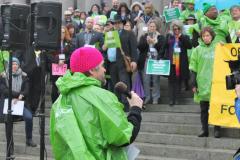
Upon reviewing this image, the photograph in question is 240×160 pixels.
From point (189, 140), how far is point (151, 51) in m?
2.57

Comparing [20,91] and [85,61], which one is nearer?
[85,61]

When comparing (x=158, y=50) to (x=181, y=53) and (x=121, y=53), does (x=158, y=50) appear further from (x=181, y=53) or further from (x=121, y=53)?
(x=121, y=53)

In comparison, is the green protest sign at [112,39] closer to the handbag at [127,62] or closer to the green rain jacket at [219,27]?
the handbag at [127,62]

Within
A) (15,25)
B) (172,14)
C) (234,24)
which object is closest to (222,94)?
(234,24)

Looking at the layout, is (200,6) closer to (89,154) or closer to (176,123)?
(176,123)

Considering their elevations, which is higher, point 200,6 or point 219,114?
point 200,6

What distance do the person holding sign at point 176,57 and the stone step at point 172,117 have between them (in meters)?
0.45

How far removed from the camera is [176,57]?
12250mm

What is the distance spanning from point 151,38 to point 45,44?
139 inches

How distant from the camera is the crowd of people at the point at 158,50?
1083 cm

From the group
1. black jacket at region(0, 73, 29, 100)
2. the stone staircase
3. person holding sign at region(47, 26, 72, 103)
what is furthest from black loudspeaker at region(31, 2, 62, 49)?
person holding sign at region(47, 26, 72, 103)

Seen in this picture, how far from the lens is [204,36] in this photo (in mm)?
10711

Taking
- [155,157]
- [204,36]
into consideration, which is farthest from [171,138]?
[204,36]

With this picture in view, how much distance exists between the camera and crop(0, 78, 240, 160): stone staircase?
10250 millimetres
